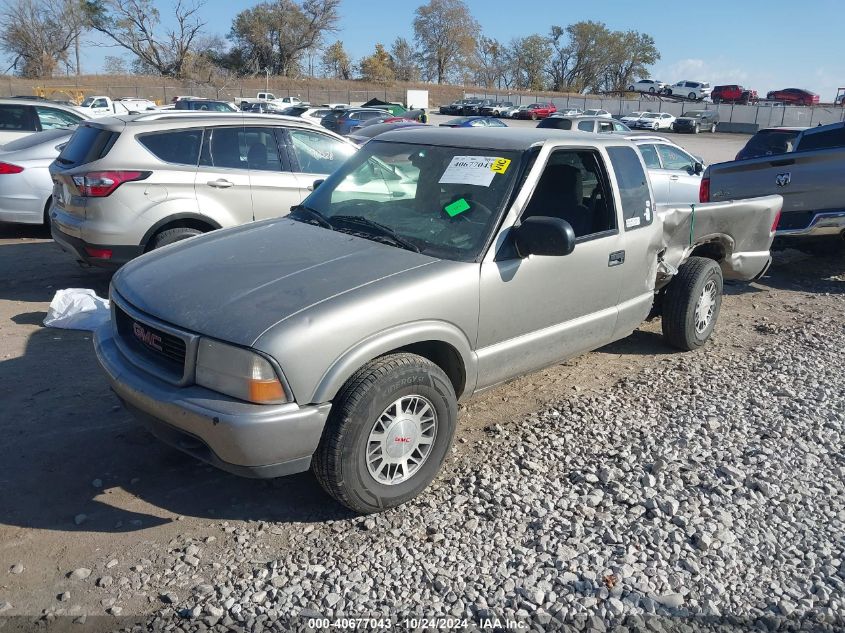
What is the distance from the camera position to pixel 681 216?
5.53 metres

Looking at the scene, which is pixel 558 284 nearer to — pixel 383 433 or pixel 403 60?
pixel 383 433

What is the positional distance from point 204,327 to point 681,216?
3.92m

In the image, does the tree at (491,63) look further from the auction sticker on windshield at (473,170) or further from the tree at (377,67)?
the auction sticker on windshield at (473,170)

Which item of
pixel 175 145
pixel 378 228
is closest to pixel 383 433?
pixel 378 228

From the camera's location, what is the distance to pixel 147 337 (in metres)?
3.42

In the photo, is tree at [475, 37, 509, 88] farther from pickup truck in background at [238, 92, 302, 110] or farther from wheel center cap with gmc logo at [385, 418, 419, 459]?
wheel center cap with gmc logo at [385, 418, 419, 459]

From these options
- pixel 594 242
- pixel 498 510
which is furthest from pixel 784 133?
pixel 498 510

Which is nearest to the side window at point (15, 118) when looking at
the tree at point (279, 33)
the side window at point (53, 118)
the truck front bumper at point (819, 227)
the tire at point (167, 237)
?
the side window at point (53, 118)

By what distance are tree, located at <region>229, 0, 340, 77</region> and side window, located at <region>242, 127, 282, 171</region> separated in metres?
84.2

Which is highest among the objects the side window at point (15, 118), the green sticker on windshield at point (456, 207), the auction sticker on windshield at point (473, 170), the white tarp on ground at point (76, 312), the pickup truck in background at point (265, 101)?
the pickup truck in background at point (265, 101)

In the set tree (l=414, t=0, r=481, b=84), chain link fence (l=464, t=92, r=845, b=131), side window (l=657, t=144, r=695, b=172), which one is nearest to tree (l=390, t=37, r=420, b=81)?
→ tree (l=414, t=0, r=481, b=84)

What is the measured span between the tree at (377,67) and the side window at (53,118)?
285 ft

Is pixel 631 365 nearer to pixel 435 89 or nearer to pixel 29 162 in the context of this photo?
pixel 29 162

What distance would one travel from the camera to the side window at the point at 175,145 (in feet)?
22.0
